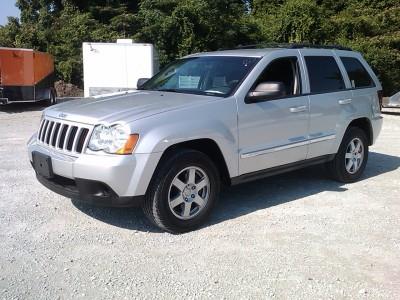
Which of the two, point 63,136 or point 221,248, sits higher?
point 63,136

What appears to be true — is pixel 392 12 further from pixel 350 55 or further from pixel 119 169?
pixel 119 169

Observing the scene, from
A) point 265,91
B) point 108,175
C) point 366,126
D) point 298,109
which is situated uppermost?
point 265,91

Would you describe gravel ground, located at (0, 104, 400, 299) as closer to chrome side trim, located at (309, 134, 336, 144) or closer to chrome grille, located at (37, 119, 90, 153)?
chrome side trim, located at (309, 134, 336, 144)

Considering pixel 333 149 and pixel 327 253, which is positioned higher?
pixel 333 149

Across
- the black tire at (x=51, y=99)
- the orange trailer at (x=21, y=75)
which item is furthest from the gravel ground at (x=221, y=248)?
the black tire at (x=51, y=99)

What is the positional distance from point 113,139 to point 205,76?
1.67 meters

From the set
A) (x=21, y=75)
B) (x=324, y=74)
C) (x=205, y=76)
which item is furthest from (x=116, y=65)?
(x=205, y=76)

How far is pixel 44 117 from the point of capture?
5148mm

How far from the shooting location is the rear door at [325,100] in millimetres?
5945

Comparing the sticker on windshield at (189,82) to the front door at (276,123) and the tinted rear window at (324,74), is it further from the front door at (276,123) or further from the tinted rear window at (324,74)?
the tinted rear window at (324,74)

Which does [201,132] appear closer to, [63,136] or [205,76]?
[205,76]

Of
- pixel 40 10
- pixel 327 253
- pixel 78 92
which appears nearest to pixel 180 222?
pixel 327 253

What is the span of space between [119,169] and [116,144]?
0.74 feet

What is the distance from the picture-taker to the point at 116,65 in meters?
16.1
